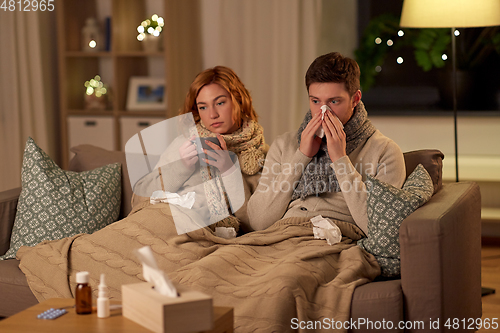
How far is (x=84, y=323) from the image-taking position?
1.24 m

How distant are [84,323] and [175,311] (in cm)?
26

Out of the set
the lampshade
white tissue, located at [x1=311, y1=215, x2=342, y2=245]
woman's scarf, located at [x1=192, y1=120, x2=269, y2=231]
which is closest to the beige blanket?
white tissue, located at [x1=311, y1=215, x2=342, y2=245]

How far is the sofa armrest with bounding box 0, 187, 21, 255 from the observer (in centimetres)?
216

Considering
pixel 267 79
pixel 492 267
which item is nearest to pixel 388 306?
pixel 492 267

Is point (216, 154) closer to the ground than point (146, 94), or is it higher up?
closer to the ground

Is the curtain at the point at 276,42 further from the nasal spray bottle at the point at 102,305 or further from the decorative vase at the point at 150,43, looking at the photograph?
the nasal spray bottle at the point at 102,305

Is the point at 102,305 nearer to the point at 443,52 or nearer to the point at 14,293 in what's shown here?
the point at 14,293

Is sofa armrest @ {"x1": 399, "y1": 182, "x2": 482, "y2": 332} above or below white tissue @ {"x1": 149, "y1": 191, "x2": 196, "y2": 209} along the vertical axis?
below

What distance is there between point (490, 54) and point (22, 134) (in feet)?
10.9

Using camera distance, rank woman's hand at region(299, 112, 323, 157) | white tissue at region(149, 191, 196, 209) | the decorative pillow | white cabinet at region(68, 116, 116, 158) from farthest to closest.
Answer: white cabinet at region(68, 116, 116, 158)
white tissue at region(149, 191, 196, 209)
woman's hand at region(299, 112, 323, 157)
the decorative pillow

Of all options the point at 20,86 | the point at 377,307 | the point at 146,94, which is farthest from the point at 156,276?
the point at 20,86

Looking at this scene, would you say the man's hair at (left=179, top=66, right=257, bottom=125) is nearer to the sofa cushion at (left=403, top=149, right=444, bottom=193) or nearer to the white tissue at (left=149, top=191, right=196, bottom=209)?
the white tissue at (left=149, top=191, right=196, bottom=209)

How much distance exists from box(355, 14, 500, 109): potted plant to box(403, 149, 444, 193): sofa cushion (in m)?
1.91

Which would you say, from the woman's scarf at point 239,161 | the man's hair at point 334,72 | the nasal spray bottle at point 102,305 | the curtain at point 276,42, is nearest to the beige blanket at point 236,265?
the woman's scarf at point 239,161
